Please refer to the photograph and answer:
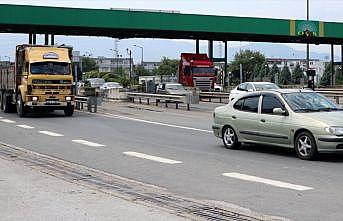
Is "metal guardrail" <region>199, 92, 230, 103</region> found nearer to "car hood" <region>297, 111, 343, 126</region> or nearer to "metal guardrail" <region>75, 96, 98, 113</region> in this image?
"metal guardrail" <region>75, 96, 98, 113</region>

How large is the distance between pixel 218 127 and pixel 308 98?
2.66 m

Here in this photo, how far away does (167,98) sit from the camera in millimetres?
33844

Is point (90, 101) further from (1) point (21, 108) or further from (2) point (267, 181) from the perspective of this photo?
(2) point (267, 181)

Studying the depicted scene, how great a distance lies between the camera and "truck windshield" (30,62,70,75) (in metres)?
25.5

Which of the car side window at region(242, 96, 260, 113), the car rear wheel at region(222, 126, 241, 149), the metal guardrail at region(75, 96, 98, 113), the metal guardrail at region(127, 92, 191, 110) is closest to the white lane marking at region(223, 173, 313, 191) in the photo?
the car side window at region(242, 96, 260, 113)

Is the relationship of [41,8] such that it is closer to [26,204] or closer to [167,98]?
[167,98]

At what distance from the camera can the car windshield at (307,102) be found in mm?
12594

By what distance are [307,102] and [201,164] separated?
9.44ft

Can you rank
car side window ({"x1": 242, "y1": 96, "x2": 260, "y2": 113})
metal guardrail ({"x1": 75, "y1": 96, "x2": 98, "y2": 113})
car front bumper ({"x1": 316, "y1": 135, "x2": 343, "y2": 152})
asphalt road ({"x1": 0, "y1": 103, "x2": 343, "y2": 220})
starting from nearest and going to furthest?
asphalt road ({"x1": 0, "y1": 103, "x2": 343, "y2": 220}) → car front bumper ({"x1": 316, "y1": 135, "x2": 343, "y2": 152}) → car side window ({"x1": 242, "y1": 96, "x2": 260, "y2": 113}) → metal guardrail ({"x1": 75, "y1": 96, "x2": 98, "y2": 113})

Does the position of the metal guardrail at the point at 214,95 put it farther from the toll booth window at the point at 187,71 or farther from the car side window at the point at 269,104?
the car side window at the point at 269,104

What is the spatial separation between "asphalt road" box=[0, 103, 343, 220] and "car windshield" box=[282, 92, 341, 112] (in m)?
1.06

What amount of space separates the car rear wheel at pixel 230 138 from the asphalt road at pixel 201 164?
0.81ft

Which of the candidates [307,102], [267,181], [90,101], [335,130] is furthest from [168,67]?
[267,181]

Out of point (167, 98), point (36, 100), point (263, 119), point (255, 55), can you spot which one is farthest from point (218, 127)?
point (255, 55)
